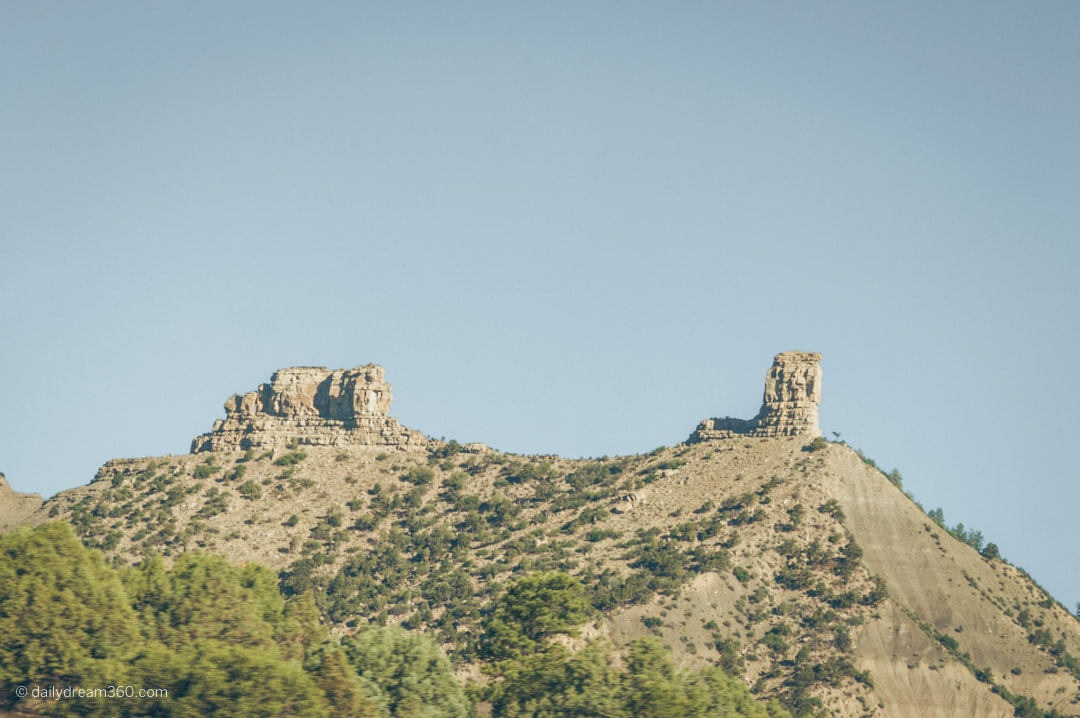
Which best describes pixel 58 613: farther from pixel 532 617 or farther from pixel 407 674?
pixel 532 617

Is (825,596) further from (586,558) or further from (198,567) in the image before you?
(198,567)

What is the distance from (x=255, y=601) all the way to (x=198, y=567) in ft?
16.0

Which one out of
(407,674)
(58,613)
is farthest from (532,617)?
(58,613)

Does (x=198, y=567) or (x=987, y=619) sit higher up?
(x=987, y=619)

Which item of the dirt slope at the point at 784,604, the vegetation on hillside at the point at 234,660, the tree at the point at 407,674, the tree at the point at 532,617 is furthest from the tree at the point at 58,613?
the dirt slope at the point at 784,604

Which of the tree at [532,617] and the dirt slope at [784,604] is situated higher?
the dirt slope at [784,604]

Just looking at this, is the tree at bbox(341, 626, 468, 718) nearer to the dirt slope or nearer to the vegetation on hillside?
the vegetation on hillside

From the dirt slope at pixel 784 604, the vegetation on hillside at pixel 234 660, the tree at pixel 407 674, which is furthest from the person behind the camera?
the dirt slope at pixel 784 604

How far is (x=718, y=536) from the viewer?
196625 millimetres

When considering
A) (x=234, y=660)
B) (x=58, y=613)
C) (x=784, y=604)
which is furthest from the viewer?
(x=784, y=604)

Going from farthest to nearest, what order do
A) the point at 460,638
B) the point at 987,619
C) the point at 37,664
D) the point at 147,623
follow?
1. the point at 987,619
2. the point at 460,638
3. the point at 147,623
4. the point at 37,664

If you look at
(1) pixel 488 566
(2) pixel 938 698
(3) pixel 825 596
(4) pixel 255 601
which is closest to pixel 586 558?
(1) pixel 488 566

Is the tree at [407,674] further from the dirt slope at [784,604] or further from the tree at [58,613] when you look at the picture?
the dirt slope at [784,604]

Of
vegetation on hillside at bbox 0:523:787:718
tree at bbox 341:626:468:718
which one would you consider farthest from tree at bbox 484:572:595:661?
tree at bbox 341:626:468:718
